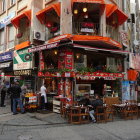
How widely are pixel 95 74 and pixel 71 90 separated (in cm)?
181

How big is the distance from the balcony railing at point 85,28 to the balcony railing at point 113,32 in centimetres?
94

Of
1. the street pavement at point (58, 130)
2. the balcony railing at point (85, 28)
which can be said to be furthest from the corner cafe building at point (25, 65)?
the street pavement at point (58, 130)

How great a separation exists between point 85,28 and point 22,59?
17.9 ft

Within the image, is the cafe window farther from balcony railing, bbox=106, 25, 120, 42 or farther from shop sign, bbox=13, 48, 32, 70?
balcony railing, bbox=106, 25, 120, 42

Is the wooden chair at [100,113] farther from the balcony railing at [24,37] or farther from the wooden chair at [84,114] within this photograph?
the balcony railing at [24,37]

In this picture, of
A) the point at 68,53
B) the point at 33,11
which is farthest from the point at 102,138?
the point at 33,11

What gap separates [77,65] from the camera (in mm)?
11680

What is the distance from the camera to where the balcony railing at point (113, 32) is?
1326 cm

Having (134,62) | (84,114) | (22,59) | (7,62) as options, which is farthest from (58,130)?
(134,62)

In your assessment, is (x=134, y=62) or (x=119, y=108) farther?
(x=134, y=62)

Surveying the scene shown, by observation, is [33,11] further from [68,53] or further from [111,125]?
[111,125]

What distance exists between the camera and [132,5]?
69.3 feet

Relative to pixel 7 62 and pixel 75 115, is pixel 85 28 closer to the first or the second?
pixel 75 115

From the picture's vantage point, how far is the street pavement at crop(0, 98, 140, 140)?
6273mm
